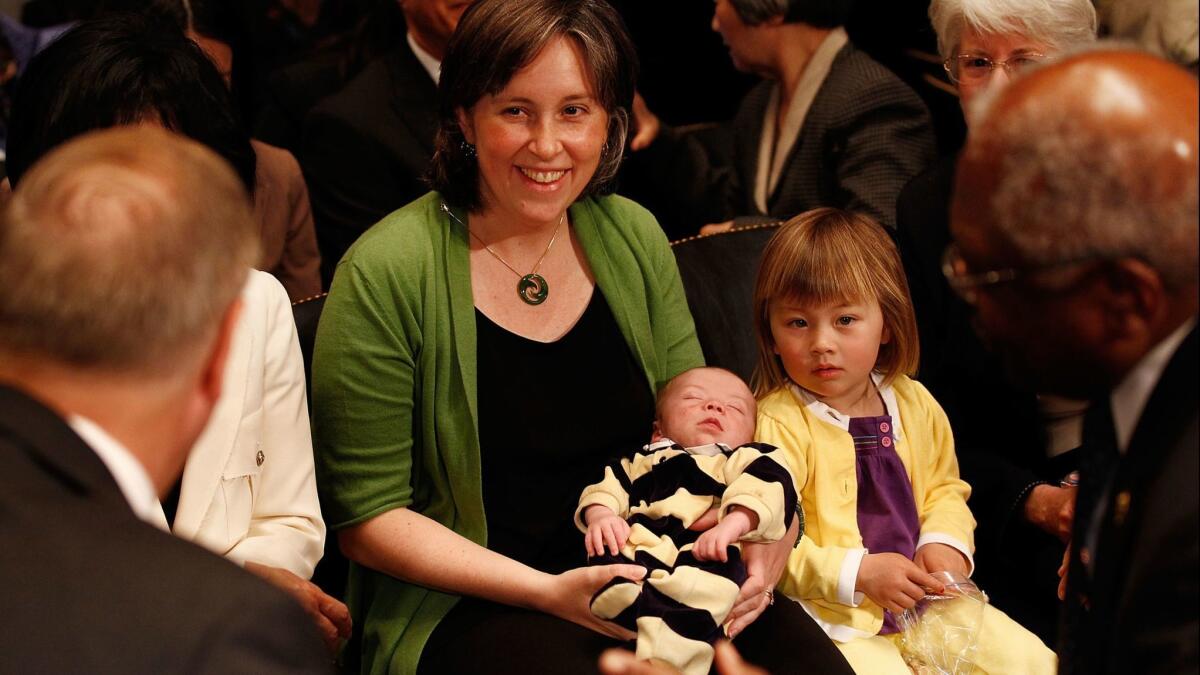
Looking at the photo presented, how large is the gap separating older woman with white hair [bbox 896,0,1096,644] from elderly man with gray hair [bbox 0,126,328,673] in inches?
65.8

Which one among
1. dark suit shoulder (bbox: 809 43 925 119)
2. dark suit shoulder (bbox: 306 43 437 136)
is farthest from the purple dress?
dark suit shoulder (bbox: 306 43 437 136)

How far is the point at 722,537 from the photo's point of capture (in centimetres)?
213

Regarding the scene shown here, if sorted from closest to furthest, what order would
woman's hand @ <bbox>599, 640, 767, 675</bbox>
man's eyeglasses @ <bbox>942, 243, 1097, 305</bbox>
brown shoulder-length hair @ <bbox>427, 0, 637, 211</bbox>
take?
man's eyeglasses @ <bbox>942, 243, 1097, 305</bbox>, woman's hand @ <bbox>599, 640, 767, 675</bbox>, brown shoulder-length hair @ <bbox>427, 0, 637, 211</bbox>

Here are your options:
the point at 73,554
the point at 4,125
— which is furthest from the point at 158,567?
the point at 4,125

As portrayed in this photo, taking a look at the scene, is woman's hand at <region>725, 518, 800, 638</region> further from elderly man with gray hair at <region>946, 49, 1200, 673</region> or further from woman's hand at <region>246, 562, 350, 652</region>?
elderly man with gray hair at <region>946, 49, 1200, 673</region>

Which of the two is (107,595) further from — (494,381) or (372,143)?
(372,143)

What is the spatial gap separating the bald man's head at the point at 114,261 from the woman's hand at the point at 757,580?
3.86ft

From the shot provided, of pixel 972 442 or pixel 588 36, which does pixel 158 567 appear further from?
pixel 972 442

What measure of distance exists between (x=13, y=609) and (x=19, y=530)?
7 centimetres

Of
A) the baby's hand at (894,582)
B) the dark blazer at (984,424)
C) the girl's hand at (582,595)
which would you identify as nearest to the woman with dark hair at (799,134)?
the dark blazer at (984,424)

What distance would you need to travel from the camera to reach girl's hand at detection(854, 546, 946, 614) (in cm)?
231

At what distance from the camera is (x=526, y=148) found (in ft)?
7.80

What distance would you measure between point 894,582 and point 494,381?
2.60 feet

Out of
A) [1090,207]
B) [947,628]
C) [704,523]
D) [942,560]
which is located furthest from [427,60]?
[1090,207]
